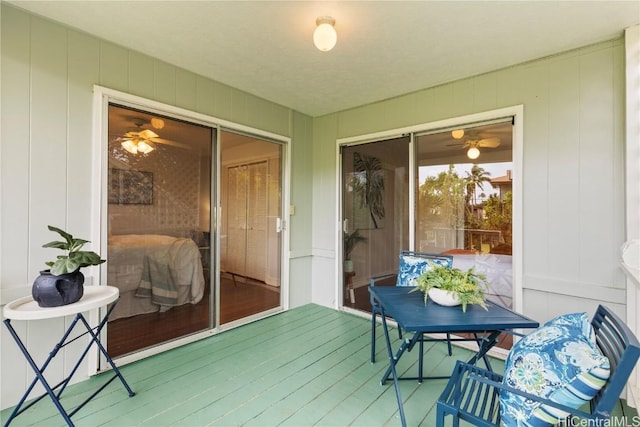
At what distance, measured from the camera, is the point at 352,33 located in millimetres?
2227

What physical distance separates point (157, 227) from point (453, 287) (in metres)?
2.48

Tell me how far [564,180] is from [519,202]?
35cm

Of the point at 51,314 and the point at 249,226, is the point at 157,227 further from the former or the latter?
the point at 249,226

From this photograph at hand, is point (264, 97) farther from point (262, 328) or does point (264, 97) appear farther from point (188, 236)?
point (262, 328)

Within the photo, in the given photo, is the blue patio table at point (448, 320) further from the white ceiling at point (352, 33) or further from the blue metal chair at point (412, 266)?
the white ceiling at point (352, 33)

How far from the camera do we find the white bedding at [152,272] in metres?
2.52

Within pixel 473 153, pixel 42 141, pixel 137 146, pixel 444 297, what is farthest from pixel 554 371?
pixel 42 141

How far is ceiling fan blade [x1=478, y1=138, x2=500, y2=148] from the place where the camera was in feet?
9.33

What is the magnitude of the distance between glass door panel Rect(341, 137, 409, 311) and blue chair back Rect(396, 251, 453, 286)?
2.04ft

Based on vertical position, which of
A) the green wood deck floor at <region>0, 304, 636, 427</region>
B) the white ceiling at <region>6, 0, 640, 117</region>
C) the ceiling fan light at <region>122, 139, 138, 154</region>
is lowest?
the green wood deck floor at <region>0, 304, 636, 427</region>

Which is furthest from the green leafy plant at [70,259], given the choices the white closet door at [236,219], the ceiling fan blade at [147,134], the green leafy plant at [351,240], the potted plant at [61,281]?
the green leafy plant at [351,240]

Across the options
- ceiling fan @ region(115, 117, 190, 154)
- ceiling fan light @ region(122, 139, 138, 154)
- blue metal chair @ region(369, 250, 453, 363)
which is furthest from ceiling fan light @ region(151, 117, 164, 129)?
blue metal chair @ region(369, 250, 453, 363)

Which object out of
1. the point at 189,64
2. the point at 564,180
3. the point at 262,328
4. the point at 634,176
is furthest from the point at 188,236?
the point at 634,176

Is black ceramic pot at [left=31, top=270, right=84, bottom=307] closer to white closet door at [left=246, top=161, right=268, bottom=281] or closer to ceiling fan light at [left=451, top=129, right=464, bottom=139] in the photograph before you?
white closet door at [left=246, top=161, right=268, bottom=281]
